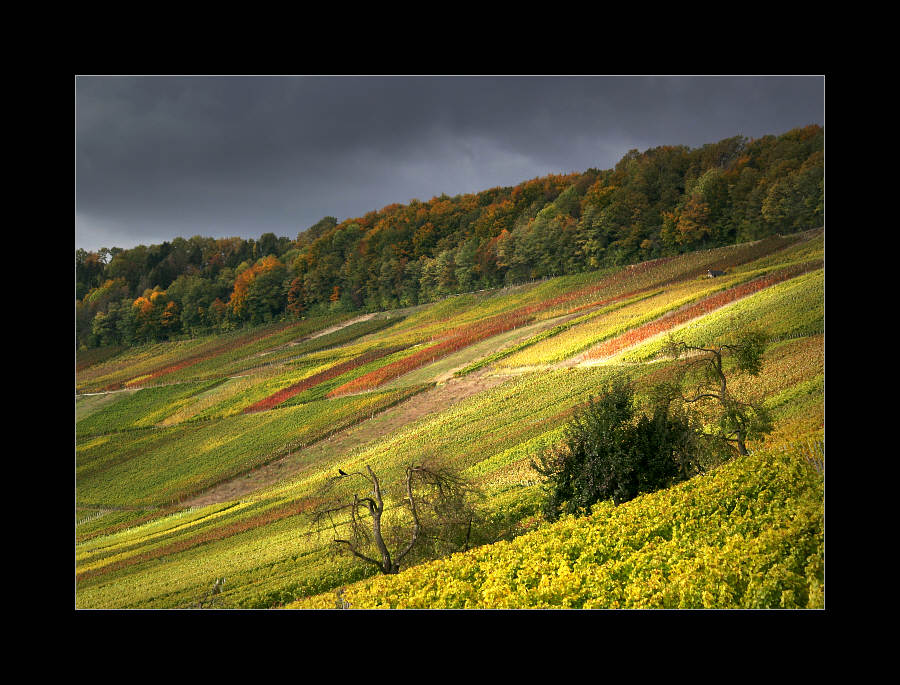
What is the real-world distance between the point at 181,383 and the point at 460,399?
5747mm

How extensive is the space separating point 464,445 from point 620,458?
2.42 metres

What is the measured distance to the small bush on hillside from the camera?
7.32 m

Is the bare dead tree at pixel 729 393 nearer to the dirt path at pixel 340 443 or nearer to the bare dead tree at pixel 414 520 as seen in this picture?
the dirt path at pixel 340 443

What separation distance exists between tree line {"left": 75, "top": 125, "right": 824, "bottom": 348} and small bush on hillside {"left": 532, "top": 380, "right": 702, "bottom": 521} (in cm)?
340

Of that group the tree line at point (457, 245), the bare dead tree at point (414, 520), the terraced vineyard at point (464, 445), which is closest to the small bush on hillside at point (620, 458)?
the terraced vineyard at point (464, 445)

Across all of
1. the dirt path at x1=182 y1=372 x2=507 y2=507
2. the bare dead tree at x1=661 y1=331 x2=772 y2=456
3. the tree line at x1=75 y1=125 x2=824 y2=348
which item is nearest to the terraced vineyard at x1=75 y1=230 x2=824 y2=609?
the dirt path at x1=182 y1=372 x2=507 y2=507

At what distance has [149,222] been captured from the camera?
32.1 ft

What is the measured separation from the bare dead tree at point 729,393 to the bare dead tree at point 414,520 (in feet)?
10.6

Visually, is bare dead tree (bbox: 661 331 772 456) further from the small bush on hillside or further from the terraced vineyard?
the small bush on hillside

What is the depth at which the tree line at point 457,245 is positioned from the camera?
28.9ft

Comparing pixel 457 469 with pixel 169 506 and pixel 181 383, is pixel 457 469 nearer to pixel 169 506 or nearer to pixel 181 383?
pixel 169 506

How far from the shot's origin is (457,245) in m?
10.6
